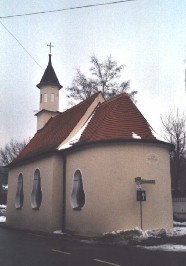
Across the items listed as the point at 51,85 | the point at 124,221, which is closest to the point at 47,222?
the point at 124,221

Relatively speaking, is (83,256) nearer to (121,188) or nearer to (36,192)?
(121,188)

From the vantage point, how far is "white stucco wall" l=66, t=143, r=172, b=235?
1595 centimetres

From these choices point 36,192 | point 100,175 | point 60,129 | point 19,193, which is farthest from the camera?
point 19,193

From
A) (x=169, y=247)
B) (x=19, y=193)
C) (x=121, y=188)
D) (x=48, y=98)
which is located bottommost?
(x=169, y=247)

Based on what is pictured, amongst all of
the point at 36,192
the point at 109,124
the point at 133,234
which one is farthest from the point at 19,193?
the point at 133,234

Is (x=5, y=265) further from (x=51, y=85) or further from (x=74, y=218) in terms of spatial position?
(x=51, y=85)

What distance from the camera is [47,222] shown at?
751 inches

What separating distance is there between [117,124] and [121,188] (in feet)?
10.7

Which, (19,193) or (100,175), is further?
(19,193)

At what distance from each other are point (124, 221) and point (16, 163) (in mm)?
11762

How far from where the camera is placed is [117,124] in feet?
58.1

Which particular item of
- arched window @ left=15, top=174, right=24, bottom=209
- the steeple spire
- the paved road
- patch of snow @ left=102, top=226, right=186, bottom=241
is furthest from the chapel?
the steeple spire

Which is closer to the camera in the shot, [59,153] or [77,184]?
[77,184]

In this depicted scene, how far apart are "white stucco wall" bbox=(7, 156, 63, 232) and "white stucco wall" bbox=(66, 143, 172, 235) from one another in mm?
1762
